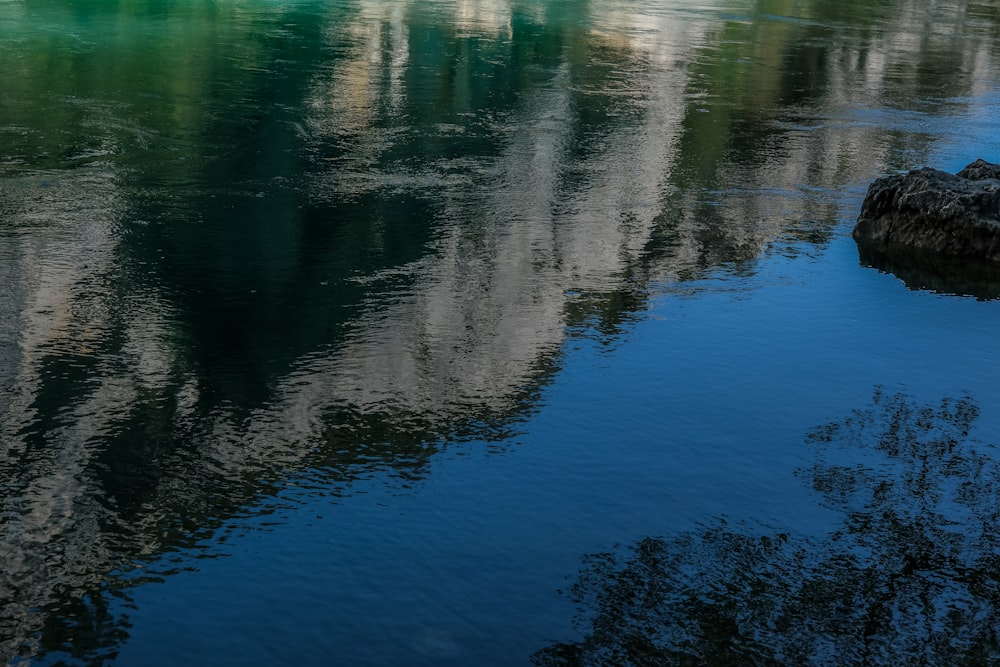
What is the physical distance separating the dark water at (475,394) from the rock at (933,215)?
434mm

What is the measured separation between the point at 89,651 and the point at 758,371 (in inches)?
202

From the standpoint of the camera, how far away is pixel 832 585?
6.08 m

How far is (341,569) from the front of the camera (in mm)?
6023

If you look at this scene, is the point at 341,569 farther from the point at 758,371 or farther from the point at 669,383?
the point at 758,371

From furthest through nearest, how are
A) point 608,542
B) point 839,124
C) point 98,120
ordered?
1. point 839,124
2. point 98,120
3. point 608,542

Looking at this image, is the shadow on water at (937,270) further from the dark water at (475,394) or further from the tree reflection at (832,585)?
the tree reflection at (832,585)

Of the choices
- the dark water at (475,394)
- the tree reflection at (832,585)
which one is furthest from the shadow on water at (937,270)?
the tree reflection at (832,585)

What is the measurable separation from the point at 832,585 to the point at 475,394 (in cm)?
286

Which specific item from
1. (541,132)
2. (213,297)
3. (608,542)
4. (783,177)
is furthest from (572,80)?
(608,542)

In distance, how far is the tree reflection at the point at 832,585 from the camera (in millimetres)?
5516

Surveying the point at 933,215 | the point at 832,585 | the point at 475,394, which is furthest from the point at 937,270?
the point at 832,585

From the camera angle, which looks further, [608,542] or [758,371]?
[758,371]

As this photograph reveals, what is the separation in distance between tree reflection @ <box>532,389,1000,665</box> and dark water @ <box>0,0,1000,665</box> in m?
0.02

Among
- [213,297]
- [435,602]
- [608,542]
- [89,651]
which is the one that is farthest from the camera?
[213,297]
